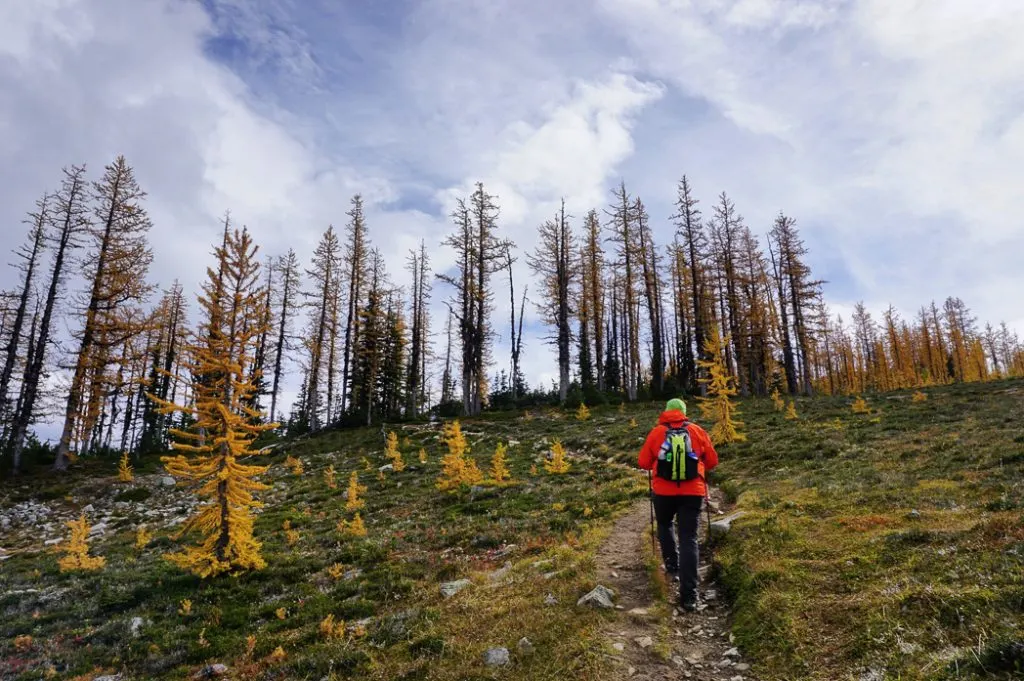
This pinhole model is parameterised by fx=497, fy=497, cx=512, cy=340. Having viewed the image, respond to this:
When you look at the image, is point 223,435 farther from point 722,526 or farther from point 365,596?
point 722,526

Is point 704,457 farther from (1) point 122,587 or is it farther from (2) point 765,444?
(1) point 122,587

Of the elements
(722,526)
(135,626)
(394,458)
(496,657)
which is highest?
(394,458)

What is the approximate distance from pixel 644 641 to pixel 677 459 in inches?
98.3

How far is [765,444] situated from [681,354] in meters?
26.0

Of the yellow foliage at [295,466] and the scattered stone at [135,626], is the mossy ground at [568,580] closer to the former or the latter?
the scattered stone at [135,626]

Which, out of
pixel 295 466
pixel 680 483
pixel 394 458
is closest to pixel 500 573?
pixel 680 483

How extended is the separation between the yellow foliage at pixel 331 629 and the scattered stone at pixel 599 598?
3727 mm

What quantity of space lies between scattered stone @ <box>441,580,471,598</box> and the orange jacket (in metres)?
3.90

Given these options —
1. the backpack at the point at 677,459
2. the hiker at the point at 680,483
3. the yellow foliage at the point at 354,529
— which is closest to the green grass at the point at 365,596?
the yellow foliage at the point at 354,529

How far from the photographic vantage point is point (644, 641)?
6.27 m

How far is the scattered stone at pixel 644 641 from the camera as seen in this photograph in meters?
6.17

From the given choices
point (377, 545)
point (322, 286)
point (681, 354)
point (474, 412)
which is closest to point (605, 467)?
point (377, 545)

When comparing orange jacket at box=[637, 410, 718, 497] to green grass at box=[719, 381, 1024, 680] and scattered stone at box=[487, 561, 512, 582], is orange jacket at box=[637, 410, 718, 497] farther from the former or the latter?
scattered stone at box=[487, 561, 512, 582]

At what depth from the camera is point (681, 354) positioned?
141ft
